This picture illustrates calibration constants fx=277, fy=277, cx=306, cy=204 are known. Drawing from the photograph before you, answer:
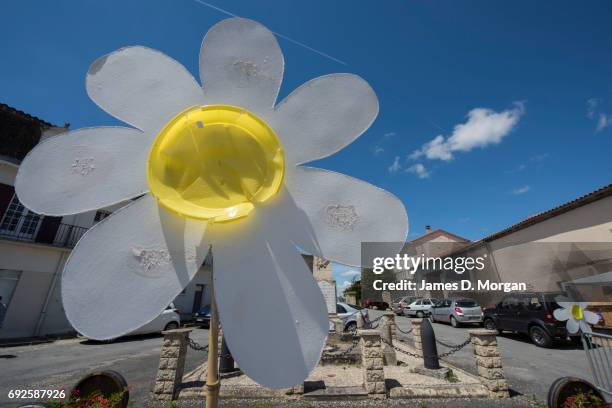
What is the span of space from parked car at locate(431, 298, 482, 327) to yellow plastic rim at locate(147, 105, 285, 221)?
48.0 feet

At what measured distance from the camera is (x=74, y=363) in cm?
625

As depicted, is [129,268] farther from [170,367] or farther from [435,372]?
[435,372]

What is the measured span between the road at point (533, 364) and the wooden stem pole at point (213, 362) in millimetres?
5582

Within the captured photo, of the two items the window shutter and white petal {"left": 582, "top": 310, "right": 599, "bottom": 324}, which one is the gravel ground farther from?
the window shutter

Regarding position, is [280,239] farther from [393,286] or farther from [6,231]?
[393,286]

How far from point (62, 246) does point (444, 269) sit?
22821mm

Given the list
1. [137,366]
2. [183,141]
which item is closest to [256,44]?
[183,141]

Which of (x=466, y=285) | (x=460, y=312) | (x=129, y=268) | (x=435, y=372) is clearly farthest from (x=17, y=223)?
(x=466, y=285)

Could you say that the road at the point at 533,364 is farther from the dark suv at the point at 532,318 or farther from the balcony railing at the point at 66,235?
the balcony railing at the point at 66,235

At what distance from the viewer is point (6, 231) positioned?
9.54 m

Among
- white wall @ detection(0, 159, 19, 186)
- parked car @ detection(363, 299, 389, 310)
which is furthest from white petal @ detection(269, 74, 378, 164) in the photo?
parked car @ detection(363, 299, 389, 310)

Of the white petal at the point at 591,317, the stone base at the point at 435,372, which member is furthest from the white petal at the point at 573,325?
the stone base at the point at 435,372

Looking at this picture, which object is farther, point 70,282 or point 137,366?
point 137,366

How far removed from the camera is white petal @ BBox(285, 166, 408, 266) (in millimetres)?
875
